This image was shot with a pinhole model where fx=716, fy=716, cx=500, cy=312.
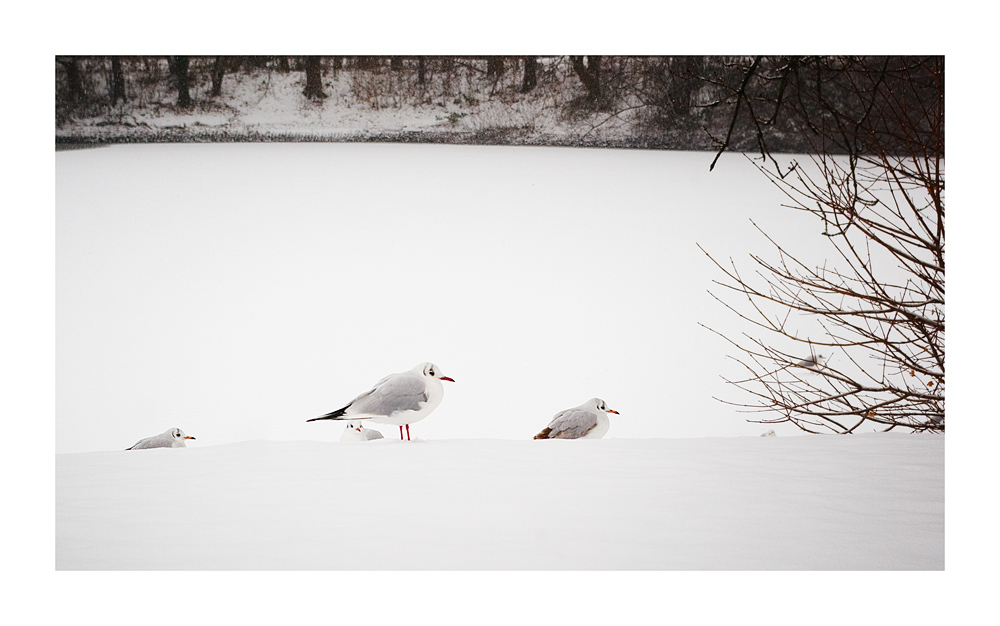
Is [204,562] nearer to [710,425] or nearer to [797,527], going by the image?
[797,527]

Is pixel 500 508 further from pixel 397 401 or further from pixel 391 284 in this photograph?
pixel 391 284

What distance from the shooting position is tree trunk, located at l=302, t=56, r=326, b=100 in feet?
15.0

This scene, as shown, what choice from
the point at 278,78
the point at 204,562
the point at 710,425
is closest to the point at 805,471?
the point at 710,425

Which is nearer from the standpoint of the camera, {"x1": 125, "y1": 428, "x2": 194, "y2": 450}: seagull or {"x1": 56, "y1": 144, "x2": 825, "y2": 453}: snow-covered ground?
{"x1": 125, "y1": 428, "x2": 194, "y2": 450}: seagull

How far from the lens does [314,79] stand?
4629mm

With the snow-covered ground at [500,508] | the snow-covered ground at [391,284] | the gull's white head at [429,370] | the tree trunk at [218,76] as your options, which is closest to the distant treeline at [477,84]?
the tree trunk at [218,76]

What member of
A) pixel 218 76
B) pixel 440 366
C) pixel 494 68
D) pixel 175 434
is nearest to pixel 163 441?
pixel 175 434

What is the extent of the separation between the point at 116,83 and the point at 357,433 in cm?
324

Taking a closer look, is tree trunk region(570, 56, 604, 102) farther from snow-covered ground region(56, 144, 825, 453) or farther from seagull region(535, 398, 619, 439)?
seagull region(535, 398, 619, 439)

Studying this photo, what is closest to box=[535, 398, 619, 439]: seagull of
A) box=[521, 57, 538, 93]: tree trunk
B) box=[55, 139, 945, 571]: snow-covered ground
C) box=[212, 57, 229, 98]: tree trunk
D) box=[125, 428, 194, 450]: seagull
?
box=[55, 139, 945, 571]: snow-covered ground

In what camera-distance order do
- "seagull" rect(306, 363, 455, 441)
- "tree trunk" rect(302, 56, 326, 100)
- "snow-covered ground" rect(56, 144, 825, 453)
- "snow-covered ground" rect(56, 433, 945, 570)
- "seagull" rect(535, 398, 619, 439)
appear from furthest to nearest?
"tree trunk" rect(302, 56, 326, 100)
"snow-covered ground" rect(56, 144, 825, 453)
"seagull" rect(535, 398, 619, 439)
"seagull" rect(306, 363, 455, 441)
"snow-covered ground" rect(56, 433, 945, 570)

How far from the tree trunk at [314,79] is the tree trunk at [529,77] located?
4.39 feet

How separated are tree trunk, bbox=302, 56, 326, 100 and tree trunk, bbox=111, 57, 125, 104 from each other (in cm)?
116

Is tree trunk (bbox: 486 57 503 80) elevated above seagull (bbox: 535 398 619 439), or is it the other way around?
tree trunk (bbox: 486 57 503 80)
